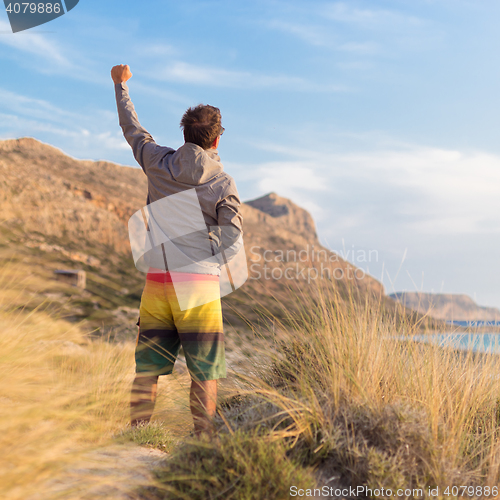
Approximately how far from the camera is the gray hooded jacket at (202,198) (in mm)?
2406

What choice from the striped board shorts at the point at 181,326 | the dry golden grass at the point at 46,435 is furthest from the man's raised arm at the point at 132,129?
the dry golden grass at the point at 46,435

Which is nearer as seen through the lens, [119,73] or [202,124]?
[202,124]

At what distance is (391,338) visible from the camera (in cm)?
300

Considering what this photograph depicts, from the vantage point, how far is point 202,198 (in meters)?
2.41

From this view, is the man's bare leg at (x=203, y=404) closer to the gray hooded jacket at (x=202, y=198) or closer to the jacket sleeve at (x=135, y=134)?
the gray hooded jacket at (x=202, y=198)

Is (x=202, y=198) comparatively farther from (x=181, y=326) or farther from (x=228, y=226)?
(x=181, y=326)

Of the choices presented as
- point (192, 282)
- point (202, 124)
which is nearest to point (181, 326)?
point (192, 282)

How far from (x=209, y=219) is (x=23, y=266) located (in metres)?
1.29

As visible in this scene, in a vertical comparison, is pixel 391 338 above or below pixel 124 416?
above

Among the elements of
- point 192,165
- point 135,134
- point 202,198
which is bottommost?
point 202,198

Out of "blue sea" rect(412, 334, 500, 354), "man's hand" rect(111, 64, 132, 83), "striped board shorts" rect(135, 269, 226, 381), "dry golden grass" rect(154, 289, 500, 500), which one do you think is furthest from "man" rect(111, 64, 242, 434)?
"blue sea" rect(412, 334, 500, 354)

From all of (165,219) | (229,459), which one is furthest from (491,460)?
(165,219)

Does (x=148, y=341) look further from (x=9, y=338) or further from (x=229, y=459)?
(x=229, y=459)

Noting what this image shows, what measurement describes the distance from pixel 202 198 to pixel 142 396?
50.9 inches
